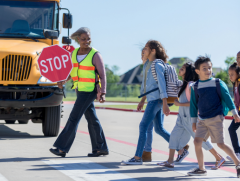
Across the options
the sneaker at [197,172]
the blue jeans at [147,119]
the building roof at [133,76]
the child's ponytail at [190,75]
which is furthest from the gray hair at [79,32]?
the building roof at [133,76]

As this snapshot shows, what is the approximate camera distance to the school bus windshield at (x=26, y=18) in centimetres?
906

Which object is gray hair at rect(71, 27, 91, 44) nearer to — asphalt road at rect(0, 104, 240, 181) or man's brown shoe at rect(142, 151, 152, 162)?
asphalt road at rect(0, 104, 240, 181)

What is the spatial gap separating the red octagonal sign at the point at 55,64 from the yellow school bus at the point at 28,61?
0.93 m

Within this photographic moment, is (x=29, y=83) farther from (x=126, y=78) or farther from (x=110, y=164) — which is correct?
(x=126, y=78)

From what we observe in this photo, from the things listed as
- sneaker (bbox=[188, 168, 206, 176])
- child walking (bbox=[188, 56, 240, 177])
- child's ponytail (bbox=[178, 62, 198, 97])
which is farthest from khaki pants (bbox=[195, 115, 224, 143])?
child's ponytail (bbox=[178, 62, 198, 97])

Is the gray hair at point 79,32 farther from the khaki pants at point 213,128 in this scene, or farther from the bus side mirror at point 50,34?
the bus side mirror at point 50,34

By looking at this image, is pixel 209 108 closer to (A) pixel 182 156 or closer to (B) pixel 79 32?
(A) pixel 182 156

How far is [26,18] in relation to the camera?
9172 mm

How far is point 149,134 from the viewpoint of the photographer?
19.9ft

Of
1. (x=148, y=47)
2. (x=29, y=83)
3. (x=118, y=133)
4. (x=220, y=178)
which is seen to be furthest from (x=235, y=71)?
(x=118, y=133)

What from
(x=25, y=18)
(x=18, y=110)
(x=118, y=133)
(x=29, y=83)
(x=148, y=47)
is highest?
(x=25, y=18)

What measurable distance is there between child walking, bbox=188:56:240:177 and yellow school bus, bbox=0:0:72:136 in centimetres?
387

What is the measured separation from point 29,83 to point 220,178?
14.7 ft

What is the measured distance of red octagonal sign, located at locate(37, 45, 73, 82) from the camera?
6.42m
